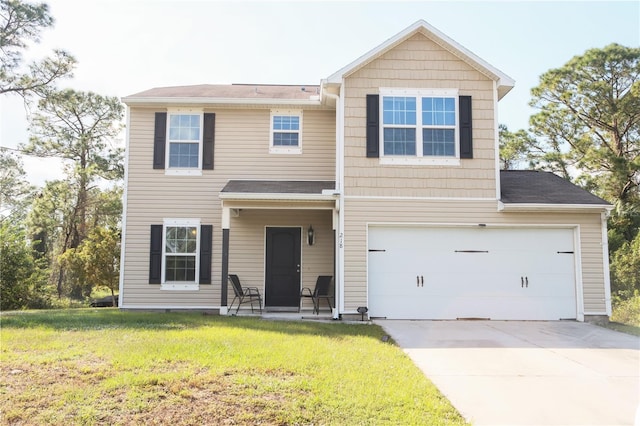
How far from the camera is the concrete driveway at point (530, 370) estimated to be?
4.18 metres

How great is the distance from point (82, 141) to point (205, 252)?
15069 mm

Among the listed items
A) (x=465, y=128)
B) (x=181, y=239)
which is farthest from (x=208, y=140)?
(x=465, y=128)

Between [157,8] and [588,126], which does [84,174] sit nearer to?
[157,8]

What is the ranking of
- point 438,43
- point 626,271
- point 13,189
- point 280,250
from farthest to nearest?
point 13,189
point 626,271
point 280,250
point 438,43

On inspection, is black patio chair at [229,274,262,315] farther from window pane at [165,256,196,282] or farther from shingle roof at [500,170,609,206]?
shingle roof at [500,170,609,206]

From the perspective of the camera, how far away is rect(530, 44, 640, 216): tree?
17.2m

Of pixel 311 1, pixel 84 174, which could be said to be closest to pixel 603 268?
pixel 311 1

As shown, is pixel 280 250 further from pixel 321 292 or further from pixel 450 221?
pixel 450 221

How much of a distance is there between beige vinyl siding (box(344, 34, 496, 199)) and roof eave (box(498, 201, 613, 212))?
1.25 ft

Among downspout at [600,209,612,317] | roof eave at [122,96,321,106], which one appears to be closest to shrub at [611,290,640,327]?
downspout at [600,209,612,317]

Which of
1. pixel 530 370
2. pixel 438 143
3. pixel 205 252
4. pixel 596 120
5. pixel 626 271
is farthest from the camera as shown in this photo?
pixel 596 120

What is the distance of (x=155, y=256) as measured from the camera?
11.0 metres

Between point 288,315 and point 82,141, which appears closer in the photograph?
point 288,315

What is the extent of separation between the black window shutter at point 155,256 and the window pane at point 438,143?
21.1ft
